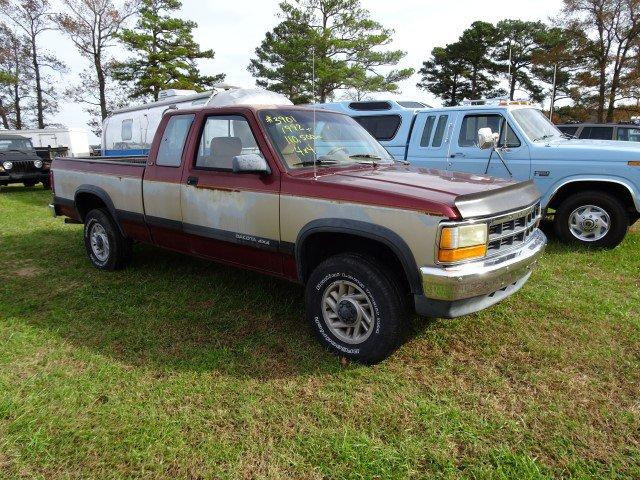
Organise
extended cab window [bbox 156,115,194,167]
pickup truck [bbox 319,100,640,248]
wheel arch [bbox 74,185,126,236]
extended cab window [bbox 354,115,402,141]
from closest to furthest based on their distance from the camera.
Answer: extended cab window [bbox 156,115,194,167] < wheel arch [bbox 74,185,126,236] < pickup truck [bbox 319,100,640,248] < extended cab window [bbox 354,115,402,141]

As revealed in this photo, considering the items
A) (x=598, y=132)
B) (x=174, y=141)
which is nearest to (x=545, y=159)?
(x=174, y=141)

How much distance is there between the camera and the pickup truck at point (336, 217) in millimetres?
2803

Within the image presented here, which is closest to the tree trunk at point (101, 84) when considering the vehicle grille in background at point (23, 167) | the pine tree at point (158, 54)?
the pine tree at point (158, 54)

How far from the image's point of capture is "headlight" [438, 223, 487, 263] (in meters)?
2.69

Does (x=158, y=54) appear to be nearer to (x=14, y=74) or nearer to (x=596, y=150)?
(x=14, y=74)

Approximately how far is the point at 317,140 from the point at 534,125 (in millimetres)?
4405

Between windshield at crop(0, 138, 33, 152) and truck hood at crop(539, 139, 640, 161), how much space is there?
15.4 metres

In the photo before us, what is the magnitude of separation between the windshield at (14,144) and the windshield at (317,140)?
46.8 ft

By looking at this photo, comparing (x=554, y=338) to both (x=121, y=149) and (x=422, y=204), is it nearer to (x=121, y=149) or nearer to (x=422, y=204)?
(x=422, y=204)

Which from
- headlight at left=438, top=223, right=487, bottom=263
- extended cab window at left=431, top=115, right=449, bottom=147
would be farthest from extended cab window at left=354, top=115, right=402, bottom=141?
headlight at left=438, top=223, right=487, bottom=263

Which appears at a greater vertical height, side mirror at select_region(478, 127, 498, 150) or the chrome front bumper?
side mirror at select_region(478, 127, 498, 150)

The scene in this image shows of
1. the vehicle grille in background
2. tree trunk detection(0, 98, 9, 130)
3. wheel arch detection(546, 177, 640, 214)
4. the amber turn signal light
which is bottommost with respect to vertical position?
the amber turn signal light

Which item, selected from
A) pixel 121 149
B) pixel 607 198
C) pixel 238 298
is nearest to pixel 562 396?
pixel 238 298

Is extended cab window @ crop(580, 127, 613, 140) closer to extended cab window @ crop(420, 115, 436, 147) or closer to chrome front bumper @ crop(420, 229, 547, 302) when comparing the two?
extended cab window @ crop(420, 115, 436, 147)
